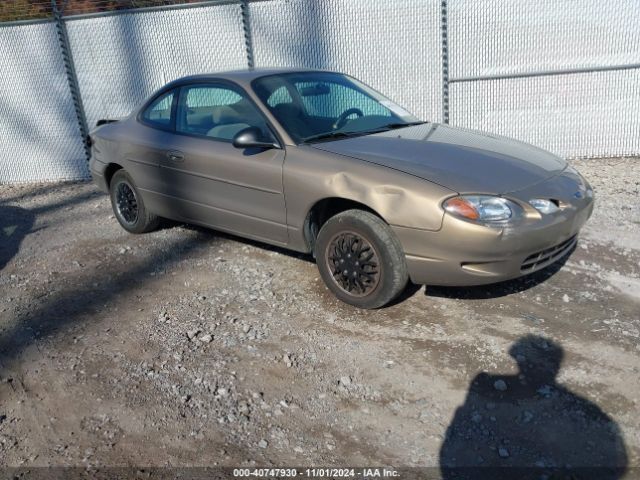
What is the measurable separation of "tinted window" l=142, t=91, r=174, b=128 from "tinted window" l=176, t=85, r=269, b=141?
0.16 m

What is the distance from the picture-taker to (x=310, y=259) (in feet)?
17.1

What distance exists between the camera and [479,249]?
12.0 feet

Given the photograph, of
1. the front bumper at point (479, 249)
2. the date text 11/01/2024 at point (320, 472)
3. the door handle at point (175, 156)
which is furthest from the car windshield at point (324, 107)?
the date text 11/01/2024 at point (320, 472)

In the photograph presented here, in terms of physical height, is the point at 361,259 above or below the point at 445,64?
below

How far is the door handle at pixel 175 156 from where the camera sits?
16.5 ft

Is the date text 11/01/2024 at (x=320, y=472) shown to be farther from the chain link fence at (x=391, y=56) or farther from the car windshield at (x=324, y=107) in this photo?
the chain link fence at (x=391, y=56)

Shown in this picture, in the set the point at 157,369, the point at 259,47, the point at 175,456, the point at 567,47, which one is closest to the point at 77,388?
the point at 157,369

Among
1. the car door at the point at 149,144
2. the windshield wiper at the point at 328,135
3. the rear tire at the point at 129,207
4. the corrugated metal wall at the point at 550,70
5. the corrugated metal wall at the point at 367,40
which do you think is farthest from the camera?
the corrugated metal wall at the point at 367,40

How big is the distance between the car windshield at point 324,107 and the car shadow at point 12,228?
310 centimetres

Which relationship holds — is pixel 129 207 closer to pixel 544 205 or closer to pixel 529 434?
pixel 544 205

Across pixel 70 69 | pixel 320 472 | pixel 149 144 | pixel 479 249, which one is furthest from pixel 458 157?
pixel 70 69

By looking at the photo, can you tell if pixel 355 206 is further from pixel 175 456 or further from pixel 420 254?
pixel 175 456

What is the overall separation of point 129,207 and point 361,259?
2.98 m

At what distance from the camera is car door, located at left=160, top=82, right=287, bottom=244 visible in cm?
451
